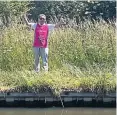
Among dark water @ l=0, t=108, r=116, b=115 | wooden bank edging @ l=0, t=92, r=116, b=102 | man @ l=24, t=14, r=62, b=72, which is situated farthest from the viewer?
man @ l=24, t=14, r=62, b=72

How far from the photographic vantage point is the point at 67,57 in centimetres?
1122

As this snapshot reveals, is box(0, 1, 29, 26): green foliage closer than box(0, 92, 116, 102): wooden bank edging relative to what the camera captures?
No

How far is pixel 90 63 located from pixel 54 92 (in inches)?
85.6

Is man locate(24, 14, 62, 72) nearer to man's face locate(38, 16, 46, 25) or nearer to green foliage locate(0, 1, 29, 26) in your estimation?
man's face locate(38, 16, 46, 25)

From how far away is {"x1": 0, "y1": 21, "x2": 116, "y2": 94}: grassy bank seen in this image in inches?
371

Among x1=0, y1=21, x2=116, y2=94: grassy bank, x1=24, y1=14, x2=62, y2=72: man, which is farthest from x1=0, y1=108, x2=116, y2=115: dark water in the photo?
x1=24, y1=14, x2=62, y2=72: man

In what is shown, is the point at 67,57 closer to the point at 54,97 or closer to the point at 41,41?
the point at 41,41

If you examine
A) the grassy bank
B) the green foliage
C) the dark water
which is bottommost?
the dark water

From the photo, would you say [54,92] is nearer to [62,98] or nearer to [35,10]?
[62,98]

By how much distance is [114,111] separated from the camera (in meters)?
8.88

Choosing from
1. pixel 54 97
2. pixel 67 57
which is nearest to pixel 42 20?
pixel 67 57

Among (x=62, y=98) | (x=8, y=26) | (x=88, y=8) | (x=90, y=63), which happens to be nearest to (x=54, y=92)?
(x=62, y=98)

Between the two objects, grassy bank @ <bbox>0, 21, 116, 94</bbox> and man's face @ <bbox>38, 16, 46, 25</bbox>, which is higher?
man's face @ <bbox>38, 16, 46, 25</bbox>

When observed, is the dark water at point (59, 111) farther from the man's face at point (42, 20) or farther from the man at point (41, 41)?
the man's face at point (42, 20)
